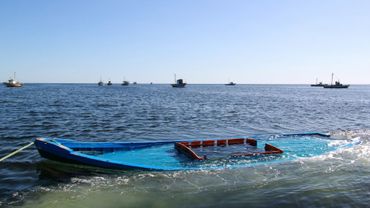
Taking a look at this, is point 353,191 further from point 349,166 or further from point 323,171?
point 349,166

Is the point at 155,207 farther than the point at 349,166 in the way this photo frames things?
No

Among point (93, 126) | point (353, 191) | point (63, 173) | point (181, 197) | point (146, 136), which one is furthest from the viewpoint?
point (93, 126)

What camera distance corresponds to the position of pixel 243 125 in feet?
91.9

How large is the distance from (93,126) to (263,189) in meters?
17.4

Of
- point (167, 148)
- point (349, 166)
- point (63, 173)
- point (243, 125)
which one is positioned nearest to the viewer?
point (63, 173)

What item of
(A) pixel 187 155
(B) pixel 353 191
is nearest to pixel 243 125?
(A) pixel 187 155

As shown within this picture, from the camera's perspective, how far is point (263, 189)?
11344 mm

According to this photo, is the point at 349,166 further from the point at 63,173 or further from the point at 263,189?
the point at 63,173

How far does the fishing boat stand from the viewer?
1281 cm

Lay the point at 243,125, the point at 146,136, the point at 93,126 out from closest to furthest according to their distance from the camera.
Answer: the point at 146,136 < the point at 93,126 < the point at 243,125

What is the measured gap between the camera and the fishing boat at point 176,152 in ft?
42.0

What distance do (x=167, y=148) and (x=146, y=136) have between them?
5.80 meters

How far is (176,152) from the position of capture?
15742 mm

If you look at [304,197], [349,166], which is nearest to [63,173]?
[304,197]
